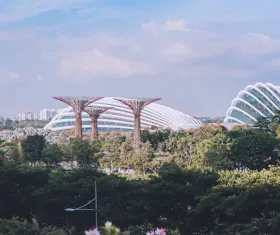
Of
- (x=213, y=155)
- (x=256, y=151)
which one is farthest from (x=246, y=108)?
(x=256, y=151)

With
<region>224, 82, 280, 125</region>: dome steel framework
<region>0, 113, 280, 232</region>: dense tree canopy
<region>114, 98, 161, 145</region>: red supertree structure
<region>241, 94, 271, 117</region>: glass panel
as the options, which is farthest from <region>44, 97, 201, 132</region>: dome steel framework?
<region>0, 113, 280, 232</region>: dense tree canopy

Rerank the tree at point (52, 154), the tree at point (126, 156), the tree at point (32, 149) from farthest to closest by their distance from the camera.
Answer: the tree at point (32, 149) < the tree at point (52, 154) < the tree at point (126, 156)

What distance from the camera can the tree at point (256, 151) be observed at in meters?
35.3

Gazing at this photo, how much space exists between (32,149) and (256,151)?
77.0ft

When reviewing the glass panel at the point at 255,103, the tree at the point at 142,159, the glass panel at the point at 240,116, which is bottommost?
the tree at the point at 142,159

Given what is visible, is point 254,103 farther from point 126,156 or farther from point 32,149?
point 32,149

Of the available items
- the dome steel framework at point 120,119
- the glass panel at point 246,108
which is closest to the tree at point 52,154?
the dome steel framework at point 120,119

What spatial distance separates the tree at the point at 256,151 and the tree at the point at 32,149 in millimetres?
21401

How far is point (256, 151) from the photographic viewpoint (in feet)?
116

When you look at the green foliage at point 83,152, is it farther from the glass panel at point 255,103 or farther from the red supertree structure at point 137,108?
the glass panel at point 255,103

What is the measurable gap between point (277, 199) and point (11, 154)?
104 ft

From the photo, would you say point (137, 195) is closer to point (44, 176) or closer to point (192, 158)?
point (44, 176)

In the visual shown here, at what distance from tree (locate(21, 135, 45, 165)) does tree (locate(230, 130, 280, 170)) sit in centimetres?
2140

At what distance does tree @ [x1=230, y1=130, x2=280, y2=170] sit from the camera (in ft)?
116
